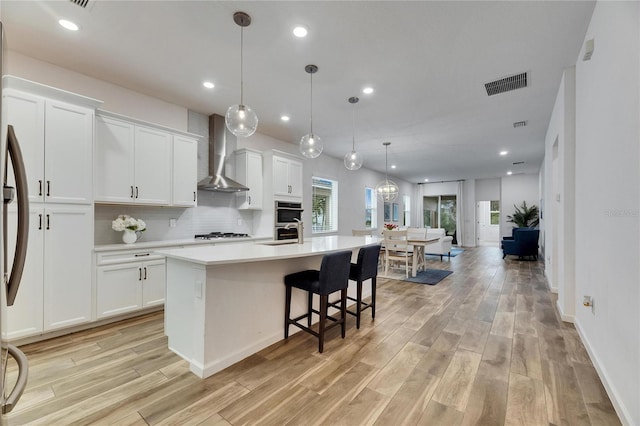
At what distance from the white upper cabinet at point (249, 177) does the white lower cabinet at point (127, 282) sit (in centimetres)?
181

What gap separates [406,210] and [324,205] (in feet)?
20.5

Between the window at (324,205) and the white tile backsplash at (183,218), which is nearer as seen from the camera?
the white tile backsplash at (183,218)

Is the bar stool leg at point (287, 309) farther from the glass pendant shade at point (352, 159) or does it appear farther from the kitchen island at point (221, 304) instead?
the glass pendant shade at point (352, 159)

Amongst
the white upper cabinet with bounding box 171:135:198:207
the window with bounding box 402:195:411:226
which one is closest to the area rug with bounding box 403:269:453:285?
the white upper cabinet with bounding box 171:135:198:207

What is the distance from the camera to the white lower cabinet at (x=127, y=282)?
3.05 m

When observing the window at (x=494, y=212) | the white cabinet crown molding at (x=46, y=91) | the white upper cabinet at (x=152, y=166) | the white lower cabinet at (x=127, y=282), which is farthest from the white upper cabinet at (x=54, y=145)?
the window at (x=494, y=212)

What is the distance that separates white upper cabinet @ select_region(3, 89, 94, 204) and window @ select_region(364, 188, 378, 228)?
714 centimetres

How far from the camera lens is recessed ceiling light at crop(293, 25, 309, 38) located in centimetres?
248

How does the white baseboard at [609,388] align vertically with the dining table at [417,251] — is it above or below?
below

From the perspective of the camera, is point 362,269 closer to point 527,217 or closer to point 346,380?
point 346,380

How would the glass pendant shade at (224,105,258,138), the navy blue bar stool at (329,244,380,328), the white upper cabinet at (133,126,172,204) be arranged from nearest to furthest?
1. the glass pendant shade at (224,105,258,138)
2. the navy blue bar stool at (329,244,380,328)
3. the white upper cabinet at (133,126,172,204)

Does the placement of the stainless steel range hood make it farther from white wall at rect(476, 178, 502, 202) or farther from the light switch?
white wall at rect(476, 178, 502, 202)

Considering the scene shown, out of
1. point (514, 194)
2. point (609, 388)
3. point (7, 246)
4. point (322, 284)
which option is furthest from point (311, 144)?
point (514, 194)

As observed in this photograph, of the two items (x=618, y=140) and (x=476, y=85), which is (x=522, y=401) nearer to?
(x=618, y=140)
